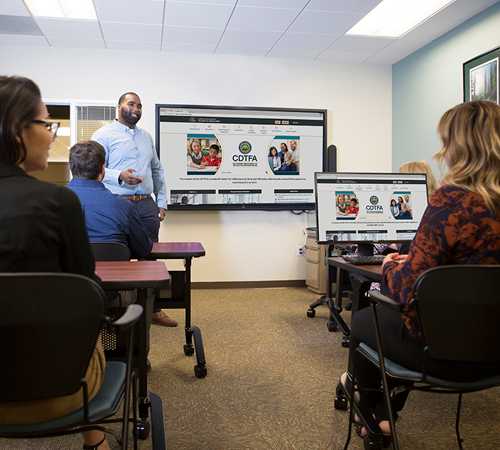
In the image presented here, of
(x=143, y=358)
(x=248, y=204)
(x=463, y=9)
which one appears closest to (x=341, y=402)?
(x=143, y=358)

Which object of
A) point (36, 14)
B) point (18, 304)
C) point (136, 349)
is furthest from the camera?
point (36, 14)

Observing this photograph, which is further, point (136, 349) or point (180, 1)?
point (180, 1)

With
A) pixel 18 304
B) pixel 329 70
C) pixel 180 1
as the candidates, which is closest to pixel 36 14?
pixel 180 1

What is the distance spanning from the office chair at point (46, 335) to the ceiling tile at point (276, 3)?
10.3 feet

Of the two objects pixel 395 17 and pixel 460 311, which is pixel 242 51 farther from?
pixel 460 311

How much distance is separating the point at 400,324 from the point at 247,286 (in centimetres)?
338

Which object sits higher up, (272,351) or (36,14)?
(36,14)

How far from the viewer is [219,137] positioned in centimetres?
437

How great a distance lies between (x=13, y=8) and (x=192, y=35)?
1.52 metres

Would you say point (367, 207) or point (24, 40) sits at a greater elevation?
point (24, 40)

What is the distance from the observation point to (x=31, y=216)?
86 cm

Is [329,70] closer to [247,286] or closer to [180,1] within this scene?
[180,1]

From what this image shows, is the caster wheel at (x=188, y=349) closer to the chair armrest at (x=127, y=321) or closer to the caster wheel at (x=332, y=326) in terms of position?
the caster wheel at (x=332, y=326)

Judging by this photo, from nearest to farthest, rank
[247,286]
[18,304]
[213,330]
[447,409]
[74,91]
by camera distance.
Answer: [18,304], [447,409], [213,330], [74,91], [247,286]
